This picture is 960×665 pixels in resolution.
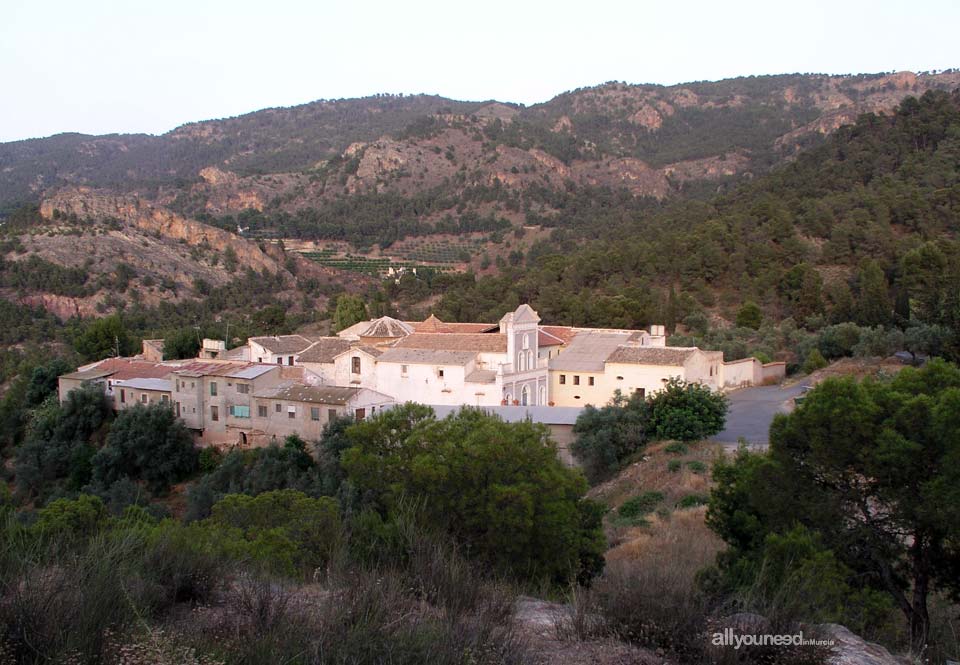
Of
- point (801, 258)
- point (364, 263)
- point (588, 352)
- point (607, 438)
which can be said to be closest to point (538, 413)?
point (607, 438)

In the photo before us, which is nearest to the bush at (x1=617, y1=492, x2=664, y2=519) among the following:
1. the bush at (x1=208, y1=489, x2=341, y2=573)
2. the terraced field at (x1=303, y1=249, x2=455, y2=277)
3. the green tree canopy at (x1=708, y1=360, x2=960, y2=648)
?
the bush at (x1=208, y1=489, x2=341, y2=573)

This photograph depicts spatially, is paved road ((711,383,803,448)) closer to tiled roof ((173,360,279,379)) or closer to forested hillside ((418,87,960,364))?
forested hillside ((418,87,960,364))

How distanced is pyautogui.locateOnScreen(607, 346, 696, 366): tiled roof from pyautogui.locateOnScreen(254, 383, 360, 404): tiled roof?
327 inches

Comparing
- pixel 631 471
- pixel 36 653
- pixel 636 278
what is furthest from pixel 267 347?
pixel 36 653

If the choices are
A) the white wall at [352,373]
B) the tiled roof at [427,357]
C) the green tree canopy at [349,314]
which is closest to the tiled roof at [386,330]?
the white wall at [352,373]

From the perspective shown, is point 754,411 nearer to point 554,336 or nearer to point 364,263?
point 554,336

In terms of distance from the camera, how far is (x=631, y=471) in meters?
21.3

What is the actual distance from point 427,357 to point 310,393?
148 inches

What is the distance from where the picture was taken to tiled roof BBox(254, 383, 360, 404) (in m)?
26.0

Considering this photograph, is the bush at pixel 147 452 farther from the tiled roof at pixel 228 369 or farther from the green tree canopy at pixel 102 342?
the green tree canopy at pixel 102 342

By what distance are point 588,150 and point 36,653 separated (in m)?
102

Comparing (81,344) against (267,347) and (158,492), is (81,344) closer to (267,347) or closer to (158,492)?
(267,347)

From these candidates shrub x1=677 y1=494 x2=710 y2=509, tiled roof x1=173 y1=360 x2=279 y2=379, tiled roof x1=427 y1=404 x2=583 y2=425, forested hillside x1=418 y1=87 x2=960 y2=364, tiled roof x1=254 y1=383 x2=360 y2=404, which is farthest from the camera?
forested hillside x1=418 y1=87 x2=960 y2=364

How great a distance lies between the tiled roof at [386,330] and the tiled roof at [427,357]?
3694mm
